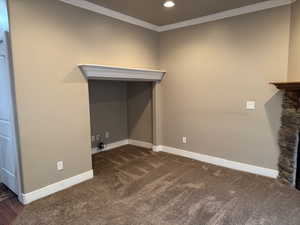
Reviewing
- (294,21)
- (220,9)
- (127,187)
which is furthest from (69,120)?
(294,21)

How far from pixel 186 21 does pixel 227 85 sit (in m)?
1.43

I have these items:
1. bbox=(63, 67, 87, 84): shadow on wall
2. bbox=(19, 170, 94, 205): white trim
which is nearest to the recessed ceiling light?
bbox=(63, 67, 87, 84): shadow on wall

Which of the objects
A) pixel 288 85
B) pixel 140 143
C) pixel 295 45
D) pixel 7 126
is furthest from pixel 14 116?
pixel 295 45

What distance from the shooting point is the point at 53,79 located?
2.59 m

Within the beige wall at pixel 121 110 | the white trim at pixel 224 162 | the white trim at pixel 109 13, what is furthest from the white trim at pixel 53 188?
the white trim at pixel 109 13

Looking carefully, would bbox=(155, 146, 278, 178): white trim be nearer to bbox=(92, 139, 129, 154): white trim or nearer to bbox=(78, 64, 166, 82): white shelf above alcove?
bbox=(92, 139, 129, 154): white trim

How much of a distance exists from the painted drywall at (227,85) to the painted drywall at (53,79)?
57.4 inches

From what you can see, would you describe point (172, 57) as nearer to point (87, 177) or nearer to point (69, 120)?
point (69, 120)

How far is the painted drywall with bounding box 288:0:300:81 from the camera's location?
8.71ft

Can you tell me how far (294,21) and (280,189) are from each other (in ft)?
7.55

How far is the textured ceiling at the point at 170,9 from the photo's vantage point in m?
2.89

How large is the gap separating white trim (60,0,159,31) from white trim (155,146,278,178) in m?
2.53

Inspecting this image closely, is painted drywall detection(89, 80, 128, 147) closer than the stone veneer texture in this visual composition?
No

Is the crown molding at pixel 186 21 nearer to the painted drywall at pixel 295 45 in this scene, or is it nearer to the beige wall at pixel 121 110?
the painted drywall at pixel 295 45
